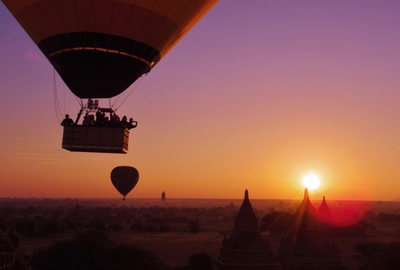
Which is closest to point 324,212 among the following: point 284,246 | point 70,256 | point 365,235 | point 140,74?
point 284,246

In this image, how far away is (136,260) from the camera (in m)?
27.7

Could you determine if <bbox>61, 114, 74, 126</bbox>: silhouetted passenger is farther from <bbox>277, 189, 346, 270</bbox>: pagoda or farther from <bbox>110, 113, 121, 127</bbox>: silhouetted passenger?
<bbox>277, 189, 346, 270</bbox>: pagoda

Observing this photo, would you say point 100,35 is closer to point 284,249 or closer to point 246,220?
point 246,220

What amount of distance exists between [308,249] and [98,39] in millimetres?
15455

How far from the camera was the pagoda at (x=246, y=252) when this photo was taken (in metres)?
20.8

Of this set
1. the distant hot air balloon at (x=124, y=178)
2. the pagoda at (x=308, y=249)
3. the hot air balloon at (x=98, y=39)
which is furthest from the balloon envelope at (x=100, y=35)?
the distant hot air balloon at (x=124, y=178)

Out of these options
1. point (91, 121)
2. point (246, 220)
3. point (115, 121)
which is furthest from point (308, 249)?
point (91, 121)

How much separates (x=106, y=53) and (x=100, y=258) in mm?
18336

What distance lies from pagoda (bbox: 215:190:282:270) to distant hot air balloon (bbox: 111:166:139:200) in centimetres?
2982

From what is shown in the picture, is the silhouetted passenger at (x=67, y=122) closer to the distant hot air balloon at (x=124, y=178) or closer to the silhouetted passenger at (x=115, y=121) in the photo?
the silhouetted passenger at (x=115, y=121)

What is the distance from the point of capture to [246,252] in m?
21.1

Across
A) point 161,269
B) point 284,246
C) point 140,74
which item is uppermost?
point 140,74

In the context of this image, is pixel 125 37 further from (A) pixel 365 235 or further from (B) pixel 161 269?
(A) pixel 365 235

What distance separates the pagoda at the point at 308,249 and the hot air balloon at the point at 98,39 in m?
13.1
